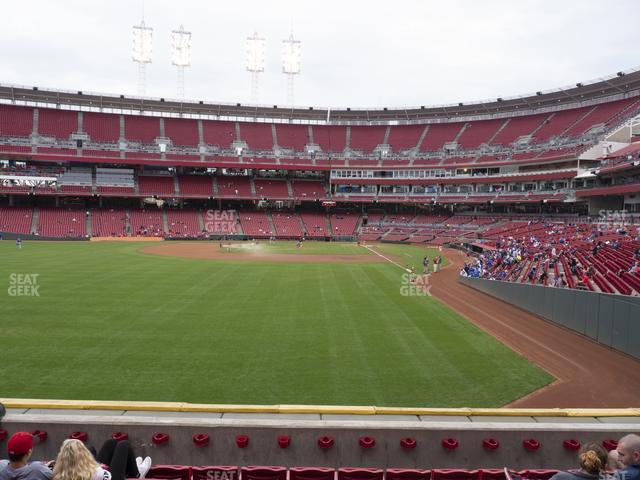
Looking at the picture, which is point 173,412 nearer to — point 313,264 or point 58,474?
point 58,474

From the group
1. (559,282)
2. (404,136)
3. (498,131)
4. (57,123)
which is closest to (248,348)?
(559,282)

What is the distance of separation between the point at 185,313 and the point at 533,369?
13.7 metres

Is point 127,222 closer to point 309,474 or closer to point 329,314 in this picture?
point 329,314

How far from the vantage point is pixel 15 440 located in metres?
3.89

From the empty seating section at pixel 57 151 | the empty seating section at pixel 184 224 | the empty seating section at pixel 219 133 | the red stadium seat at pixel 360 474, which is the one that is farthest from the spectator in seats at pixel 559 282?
the empty seating section at pixel 57 151

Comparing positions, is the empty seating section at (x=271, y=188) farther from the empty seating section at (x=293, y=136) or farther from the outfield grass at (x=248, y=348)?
the outfield grass at (x=248, y=348)

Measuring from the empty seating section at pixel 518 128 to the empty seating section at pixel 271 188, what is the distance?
3835 cm

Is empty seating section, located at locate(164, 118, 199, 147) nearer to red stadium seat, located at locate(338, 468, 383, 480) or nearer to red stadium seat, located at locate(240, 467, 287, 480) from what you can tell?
red stadium seat, located at locate(240, 467, 287, 480)

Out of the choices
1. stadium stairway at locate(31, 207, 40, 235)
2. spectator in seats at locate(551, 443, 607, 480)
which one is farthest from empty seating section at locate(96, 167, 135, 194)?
spectator in seats at locate(551, 443, 607, 480)

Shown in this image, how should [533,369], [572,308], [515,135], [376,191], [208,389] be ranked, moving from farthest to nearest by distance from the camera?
[376,191], [515,135], [572,308], [533,369], [208,389]

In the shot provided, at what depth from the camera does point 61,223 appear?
6375 cm

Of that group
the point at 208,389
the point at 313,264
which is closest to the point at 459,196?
the point at 313,264

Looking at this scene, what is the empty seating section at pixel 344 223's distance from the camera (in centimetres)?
7462

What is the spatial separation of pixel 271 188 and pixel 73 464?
76.4 meters
